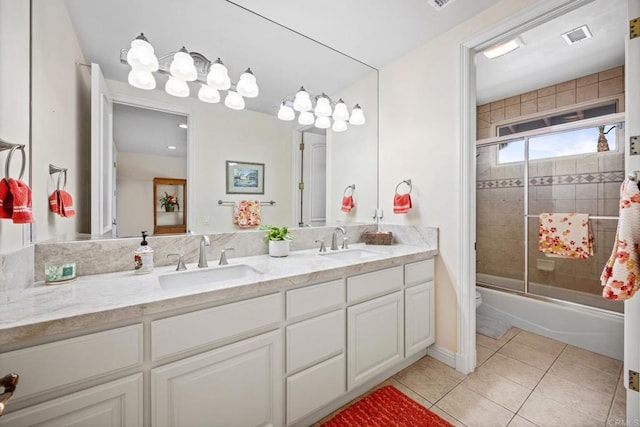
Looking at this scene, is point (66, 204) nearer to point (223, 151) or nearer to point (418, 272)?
point (223, 151)

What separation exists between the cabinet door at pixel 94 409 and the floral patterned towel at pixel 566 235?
3.33 metres

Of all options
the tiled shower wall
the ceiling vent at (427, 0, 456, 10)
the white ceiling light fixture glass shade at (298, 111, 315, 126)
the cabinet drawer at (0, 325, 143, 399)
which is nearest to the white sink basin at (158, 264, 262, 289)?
the cabinet drawer at (0, 325, 143, 399)

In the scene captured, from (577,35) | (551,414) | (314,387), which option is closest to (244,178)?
(314,387)

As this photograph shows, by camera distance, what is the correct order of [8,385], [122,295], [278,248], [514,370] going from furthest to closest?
[514,370], [278,248], [122,295], [8,385]

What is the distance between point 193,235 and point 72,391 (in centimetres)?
85

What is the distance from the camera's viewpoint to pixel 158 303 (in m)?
0.91

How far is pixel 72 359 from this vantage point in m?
0.80

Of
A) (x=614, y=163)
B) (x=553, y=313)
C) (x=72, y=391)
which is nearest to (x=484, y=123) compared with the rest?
(x=614, y=163)

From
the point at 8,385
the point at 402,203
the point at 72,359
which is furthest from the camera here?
the point at 402,203

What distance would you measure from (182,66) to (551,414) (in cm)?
281

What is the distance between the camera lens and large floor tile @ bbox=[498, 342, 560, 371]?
6.36ft

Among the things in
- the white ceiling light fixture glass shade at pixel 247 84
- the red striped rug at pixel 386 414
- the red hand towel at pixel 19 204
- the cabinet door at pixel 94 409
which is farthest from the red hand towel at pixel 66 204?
the red striped rug at pixel 386 414

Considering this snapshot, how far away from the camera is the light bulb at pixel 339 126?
7.62 feet

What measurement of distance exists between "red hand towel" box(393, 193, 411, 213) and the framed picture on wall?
1.08m
